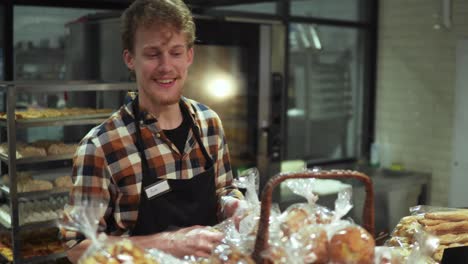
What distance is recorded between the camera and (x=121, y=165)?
1.65 meters

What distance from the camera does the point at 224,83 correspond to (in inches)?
155

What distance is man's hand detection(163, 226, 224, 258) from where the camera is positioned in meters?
1.33

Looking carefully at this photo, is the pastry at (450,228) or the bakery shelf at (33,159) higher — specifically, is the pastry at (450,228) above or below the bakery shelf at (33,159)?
below

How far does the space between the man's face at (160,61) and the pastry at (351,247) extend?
0.73 m

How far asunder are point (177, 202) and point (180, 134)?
0.22 metres

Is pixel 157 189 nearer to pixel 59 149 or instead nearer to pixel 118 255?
pixel 118 255

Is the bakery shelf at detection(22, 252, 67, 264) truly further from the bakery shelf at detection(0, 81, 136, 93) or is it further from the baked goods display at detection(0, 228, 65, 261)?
the bakery shelf at detection(0, 81, 136, 93)

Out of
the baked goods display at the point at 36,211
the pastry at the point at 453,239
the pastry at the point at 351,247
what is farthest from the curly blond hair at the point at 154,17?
the baked goods display at the point at 36,211

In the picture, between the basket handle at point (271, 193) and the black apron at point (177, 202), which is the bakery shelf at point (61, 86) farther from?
the basket handle at point (271, 193)

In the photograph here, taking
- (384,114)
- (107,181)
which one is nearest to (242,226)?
(107,181)

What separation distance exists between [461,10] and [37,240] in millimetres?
3466

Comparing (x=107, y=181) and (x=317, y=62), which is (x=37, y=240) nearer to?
(x=107, y=181)

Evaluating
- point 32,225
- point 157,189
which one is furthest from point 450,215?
point 32,225

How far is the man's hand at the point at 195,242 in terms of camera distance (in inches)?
52.4
